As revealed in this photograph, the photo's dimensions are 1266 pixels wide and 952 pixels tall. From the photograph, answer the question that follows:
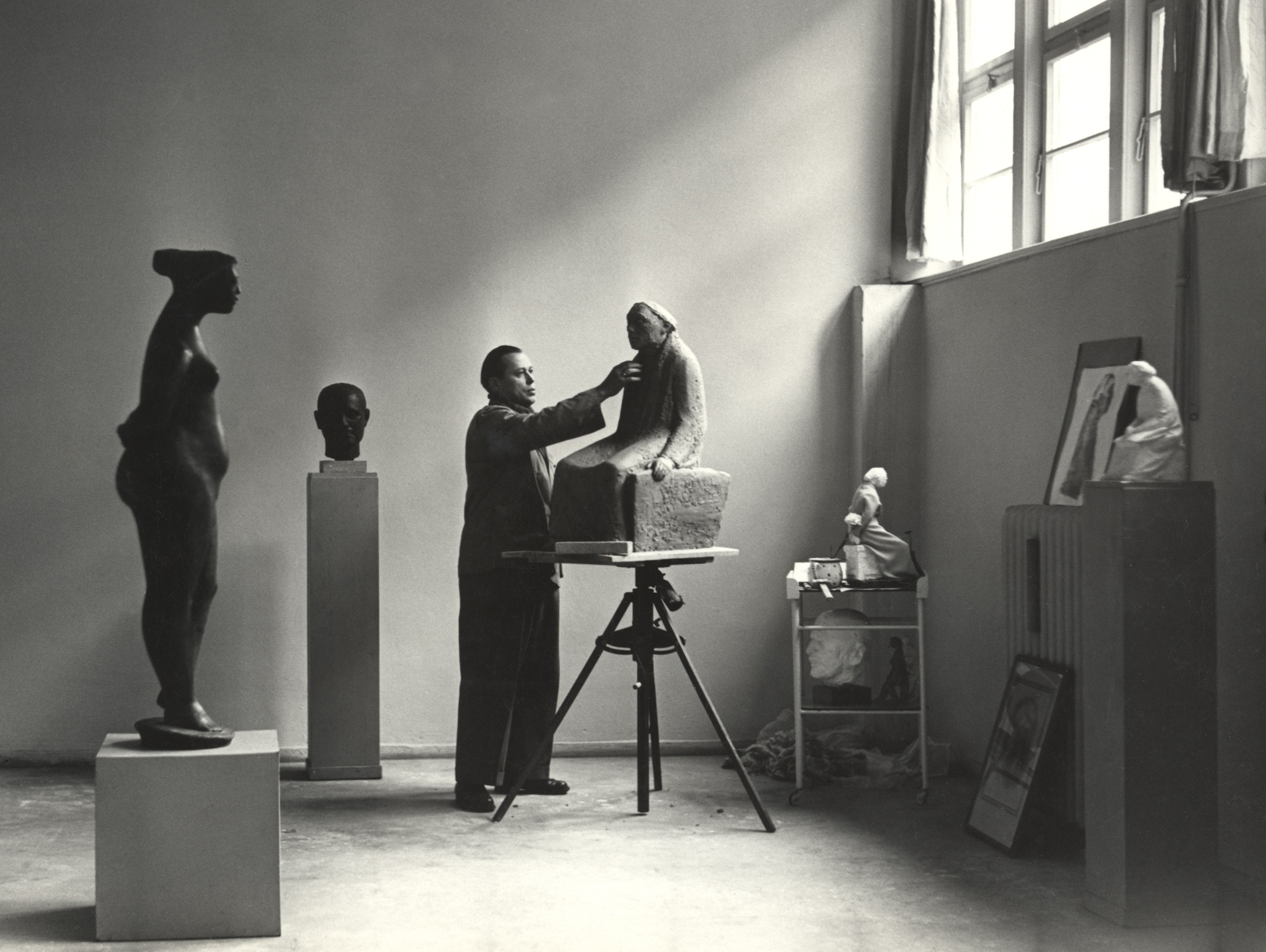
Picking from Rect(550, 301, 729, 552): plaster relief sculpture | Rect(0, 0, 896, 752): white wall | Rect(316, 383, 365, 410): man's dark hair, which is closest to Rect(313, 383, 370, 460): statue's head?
Rect(316, 383, 365, 410): man's dark hair

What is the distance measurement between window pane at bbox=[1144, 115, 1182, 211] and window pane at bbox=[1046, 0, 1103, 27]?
0.76m

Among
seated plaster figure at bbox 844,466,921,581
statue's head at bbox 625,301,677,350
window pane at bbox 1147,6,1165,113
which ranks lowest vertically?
seated plaster figure at bbox 844,466,921,581

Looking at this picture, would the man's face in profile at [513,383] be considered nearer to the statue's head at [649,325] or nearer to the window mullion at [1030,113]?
the statue's head at [649,325]

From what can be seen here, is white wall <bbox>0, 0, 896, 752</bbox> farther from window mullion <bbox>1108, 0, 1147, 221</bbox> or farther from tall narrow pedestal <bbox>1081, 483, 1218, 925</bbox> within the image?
tall narrow pedestal <bbox>1081, 483, 1218, 925</bbox>

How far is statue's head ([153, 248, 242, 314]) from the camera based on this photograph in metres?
4.12

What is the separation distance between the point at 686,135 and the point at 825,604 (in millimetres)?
2486

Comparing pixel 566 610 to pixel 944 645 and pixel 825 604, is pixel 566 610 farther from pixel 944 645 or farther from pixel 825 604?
pixel 944 645

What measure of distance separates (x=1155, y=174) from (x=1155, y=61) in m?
0.44

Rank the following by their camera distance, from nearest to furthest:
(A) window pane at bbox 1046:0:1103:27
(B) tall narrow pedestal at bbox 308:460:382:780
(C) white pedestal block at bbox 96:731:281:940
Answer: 1. (C) white pedestal block at bbox 96:731:281:940
2. (A) window pane at bbox 1046:0:1103:27
3. (B) tall narrow pedestal at bbox 308:460:382:780

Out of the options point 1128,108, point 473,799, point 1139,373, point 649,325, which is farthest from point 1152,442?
point 473,799

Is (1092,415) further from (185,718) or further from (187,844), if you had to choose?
(187,844)

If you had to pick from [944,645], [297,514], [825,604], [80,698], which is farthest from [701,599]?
[80,698]

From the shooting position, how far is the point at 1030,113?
241 inches

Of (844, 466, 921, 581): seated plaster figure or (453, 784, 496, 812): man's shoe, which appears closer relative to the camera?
(453, 784, 496, 812): man's shoe
